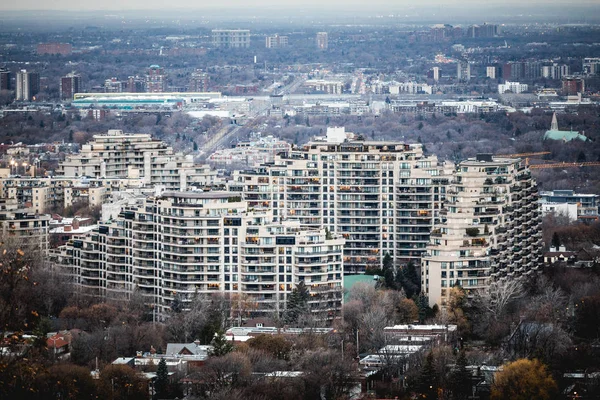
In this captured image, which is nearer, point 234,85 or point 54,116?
point 54,116

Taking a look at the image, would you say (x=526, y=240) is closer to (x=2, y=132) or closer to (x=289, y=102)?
(x=2, y=132)

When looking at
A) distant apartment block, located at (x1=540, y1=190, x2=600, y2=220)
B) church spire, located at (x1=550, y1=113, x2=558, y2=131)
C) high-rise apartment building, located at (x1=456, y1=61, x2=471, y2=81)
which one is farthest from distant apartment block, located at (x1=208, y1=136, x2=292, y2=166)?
high-rise apartment building, located at (x1=456, y1=61, x2=471, y2=81)

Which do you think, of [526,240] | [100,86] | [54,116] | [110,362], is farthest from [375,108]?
[110,362]

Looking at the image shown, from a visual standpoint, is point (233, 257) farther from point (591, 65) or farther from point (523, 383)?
point (591, 65)

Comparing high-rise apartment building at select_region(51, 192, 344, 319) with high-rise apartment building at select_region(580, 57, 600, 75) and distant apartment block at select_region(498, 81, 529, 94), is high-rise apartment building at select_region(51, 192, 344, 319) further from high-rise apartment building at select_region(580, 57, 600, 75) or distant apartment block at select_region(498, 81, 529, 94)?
distant apartment block at select_region(498, 81, 529, 94)

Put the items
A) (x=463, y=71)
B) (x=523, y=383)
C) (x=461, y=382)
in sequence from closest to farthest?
(x=523, y=383) → (x=461, y=382) → (x=463, y=71)

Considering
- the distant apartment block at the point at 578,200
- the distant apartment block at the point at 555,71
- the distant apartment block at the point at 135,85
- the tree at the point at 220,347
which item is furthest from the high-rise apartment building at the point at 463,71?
the tree at the point at 220,347

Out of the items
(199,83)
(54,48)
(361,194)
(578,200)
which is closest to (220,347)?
(361,194)
